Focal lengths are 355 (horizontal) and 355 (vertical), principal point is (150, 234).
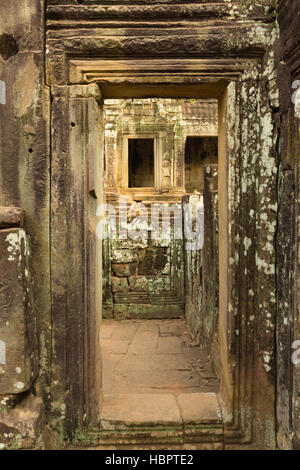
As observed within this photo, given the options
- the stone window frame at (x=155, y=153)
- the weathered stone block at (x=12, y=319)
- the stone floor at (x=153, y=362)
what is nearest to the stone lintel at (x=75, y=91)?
the weathered stone block at (x=12, y=319)

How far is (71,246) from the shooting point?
2379mm

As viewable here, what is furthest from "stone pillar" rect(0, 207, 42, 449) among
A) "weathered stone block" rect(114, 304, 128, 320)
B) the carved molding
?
"weathered stone block" rect(114, 304, 128, 320)

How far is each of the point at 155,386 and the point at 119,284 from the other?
331 cm

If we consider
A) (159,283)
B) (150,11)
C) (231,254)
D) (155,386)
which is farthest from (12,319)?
(159,283)

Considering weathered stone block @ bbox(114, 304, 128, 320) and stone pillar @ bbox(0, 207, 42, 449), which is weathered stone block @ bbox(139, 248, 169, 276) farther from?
stone pillar @ bbox(0, 207, 42, 449)

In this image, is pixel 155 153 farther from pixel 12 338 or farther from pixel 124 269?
pixel 12 338

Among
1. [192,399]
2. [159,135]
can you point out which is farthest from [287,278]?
[159,135]

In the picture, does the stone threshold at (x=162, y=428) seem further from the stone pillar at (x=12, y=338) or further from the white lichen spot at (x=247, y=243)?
the white lichen spot at (x=247, y=243)

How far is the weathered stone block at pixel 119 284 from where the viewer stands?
22.2ft

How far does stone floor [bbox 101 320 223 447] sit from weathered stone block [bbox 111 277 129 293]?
62 cm

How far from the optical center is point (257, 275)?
2.39 m

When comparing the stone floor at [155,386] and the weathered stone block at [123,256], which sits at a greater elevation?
the weathered stone block at [123,256]

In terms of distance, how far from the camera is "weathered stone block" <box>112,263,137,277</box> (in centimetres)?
682

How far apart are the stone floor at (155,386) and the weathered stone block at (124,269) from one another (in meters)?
0.91
